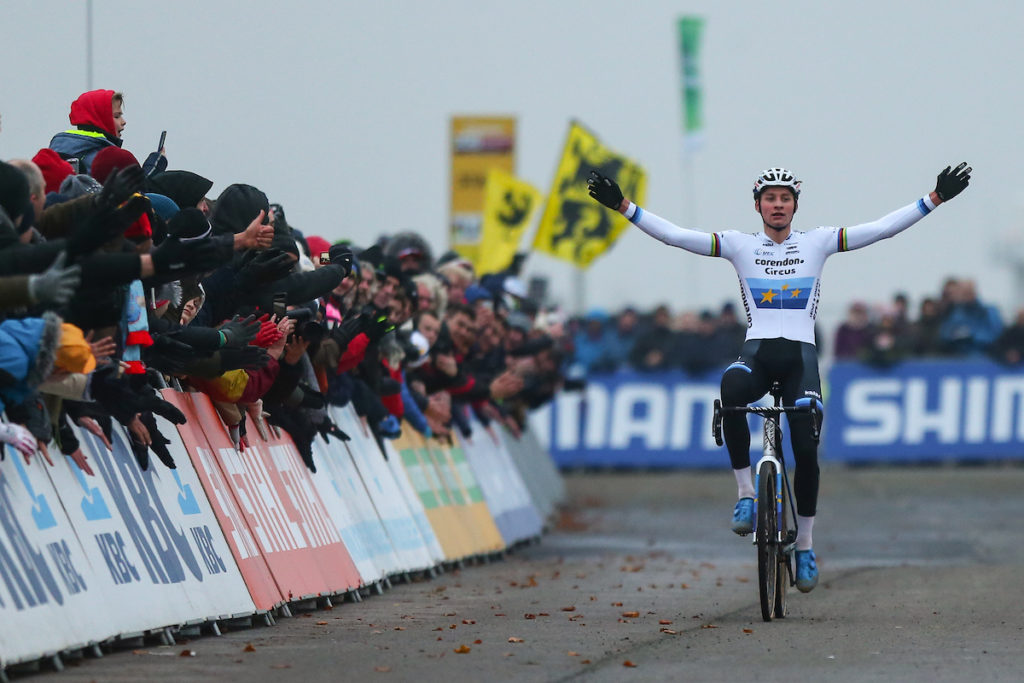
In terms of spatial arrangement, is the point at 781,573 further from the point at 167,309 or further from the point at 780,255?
the point at 167,309

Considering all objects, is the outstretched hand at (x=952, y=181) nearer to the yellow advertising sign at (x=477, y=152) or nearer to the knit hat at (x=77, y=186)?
the knit hat at (x=77, y=186)

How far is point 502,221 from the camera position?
90.7ft

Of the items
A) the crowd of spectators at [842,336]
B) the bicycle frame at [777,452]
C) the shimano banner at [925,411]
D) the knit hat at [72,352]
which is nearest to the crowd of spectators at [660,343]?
the crowd of spectators at [842,336]

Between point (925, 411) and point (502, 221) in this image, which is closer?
point (502, 221)

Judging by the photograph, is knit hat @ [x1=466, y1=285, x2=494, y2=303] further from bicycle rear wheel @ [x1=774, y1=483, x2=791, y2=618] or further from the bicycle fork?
bicycle rear wheel @ [x1=774, y1=483, x2=791, y2=618]

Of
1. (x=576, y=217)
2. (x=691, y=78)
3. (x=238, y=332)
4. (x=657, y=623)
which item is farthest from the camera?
(x=691, y=78)

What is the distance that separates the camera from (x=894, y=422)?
109 ft

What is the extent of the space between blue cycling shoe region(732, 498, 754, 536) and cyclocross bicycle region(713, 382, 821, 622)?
4cm

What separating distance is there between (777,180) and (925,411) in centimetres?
2094

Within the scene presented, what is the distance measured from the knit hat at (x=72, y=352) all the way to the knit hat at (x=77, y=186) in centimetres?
108

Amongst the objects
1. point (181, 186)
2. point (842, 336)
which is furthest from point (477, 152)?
point (181, 186)

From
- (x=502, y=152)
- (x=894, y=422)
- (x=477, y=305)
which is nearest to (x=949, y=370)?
(x=894, y=422)

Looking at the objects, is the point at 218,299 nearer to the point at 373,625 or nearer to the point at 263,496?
the point at 263,496

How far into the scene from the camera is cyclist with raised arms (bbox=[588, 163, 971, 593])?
12.4 m
